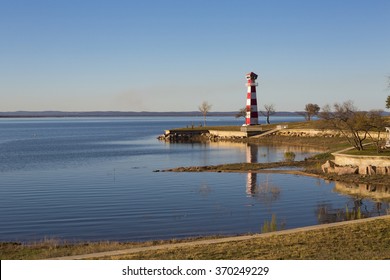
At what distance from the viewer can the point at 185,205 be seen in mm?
29156

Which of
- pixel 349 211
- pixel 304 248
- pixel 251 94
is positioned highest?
pixel 251 94

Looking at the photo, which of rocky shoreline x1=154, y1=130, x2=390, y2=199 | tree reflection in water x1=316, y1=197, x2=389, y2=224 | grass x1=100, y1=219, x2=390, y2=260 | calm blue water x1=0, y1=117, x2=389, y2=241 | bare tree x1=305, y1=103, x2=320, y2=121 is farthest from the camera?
bare tree x1=305, y1=103, x2=320, y2=121

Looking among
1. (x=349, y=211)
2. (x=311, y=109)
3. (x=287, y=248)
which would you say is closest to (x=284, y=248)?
(x=287, y=248)

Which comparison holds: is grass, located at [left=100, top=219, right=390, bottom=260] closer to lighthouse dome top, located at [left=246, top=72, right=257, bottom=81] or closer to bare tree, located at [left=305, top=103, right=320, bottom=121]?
lighthouse dome top, located at [left=246, top=72, right=257, bottom=81]

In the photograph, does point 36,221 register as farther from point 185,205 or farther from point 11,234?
point 185,205

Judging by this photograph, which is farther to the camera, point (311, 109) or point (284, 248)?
point (311, 109)

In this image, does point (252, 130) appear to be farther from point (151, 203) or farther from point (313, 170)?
point (151, 203)

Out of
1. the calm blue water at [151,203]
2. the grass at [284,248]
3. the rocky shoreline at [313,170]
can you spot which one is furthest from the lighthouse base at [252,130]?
the grass at [284,248]

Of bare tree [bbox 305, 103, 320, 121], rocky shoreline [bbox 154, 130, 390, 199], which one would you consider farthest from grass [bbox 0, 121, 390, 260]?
bare tree [bbox 305, 103, 320, 121]

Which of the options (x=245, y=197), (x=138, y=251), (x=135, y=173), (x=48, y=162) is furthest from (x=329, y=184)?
(x=48, y=162)

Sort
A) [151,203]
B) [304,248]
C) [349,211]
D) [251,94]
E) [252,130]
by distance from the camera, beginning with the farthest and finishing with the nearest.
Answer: [251,94]
[252,130]
[151,203]
[349,211]
[304,248]

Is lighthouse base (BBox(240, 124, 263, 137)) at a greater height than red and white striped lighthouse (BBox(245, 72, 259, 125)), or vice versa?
red and white striped lighthouse (BBox(245, 72, 259, 125))

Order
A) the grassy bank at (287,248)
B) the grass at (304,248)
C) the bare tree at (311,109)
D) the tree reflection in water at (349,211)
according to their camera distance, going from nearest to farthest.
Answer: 1. the grass at (304,248)
2. the grassy bank at (287,248)
3. the tree reflection in water at (349,211)
4. the bare tree at (311,109)

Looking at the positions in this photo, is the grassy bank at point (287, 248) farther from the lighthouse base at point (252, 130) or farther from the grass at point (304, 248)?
the lighthouse base at point (252, 130)
